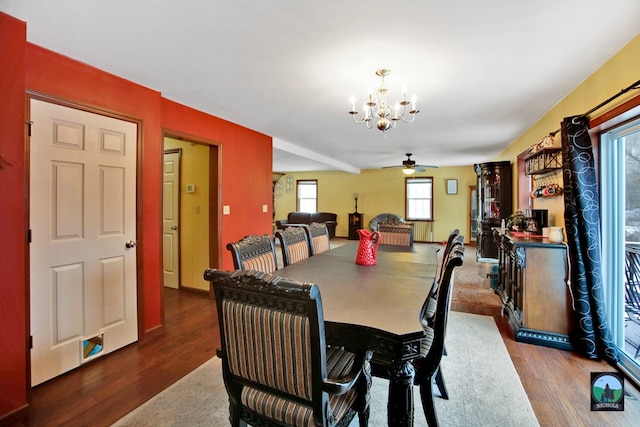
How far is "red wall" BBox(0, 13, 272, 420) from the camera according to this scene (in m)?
1.79

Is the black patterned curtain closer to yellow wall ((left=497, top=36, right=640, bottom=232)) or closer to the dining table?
yellow wall ((left=497, top=36, right=640, bottom=232))

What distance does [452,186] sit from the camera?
9.19m

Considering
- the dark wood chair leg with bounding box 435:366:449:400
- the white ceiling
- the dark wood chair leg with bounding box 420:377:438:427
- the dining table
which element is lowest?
the dark wood chair leg with bounding box 435:366:449:400

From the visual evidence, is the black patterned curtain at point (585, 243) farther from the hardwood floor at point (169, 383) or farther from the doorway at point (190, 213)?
the doorway at point (190, 213)

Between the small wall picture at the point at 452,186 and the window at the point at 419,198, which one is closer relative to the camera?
the small wall picture at the point at 452,186

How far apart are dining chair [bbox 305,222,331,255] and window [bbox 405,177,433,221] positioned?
6.74 m

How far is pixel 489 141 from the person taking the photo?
5426 mm

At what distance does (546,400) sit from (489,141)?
452cm

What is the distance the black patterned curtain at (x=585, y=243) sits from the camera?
7.95 feet

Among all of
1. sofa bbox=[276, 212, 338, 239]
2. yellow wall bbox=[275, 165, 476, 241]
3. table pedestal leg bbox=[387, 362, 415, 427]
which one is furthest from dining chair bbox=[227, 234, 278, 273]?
yellow wall bbox=[275, 165, 476, 241]

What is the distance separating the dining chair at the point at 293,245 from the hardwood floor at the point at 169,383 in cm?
103

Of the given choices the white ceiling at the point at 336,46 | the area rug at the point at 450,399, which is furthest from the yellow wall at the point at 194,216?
the area rug at the point at 450,399

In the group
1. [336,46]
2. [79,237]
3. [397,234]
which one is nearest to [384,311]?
[336,46]
